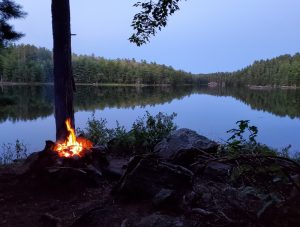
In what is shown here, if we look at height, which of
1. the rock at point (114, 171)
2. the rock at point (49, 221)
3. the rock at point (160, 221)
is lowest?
the rock at point (49, 221)

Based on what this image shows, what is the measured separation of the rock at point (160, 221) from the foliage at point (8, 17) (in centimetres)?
599

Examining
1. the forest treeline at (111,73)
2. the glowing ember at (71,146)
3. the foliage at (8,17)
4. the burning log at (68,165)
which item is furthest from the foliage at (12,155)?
the forest treeline at (111,73)

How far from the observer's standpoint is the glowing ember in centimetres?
751

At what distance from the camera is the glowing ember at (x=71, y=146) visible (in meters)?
7.51

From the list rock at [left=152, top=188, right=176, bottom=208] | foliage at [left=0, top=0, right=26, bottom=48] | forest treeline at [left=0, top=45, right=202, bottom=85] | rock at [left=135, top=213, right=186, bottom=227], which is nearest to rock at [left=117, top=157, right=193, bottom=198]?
rock at [left=152, top=188, right=176, bottom=208]

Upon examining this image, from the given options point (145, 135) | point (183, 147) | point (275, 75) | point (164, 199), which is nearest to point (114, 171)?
point (183, 147)

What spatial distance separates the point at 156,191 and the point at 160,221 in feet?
3.34

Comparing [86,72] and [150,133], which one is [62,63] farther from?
[86,72]

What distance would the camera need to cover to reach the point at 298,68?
129 meters

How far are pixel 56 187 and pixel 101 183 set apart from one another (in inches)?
37.1

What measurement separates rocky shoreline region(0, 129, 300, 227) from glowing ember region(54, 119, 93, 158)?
0.21 meters

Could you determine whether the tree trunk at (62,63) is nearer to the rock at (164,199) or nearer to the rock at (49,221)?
the rock at (49,221)

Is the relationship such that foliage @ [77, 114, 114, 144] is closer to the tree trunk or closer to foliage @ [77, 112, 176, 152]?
foliage @ [77, 112, 176, 152]

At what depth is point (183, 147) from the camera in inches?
309
